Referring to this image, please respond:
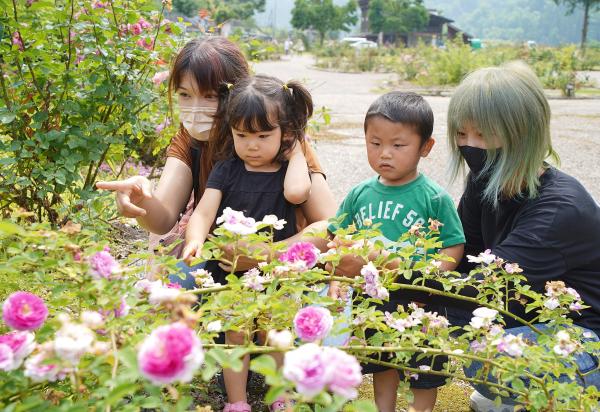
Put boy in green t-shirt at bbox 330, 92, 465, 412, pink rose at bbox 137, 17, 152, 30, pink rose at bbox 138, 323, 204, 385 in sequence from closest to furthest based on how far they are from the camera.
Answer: pink rose at bbox 138, 323, 204, 385 < boy in green t-shirt at bbox 330, 92, 465, 412 < pink rose at bbox 137, 17, 152, 30

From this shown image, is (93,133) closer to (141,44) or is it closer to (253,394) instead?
(141,44)

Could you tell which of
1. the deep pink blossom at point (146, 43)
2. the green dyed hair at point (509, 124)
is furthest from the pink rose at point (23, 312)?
the deep pink blossom at point (146, 43)

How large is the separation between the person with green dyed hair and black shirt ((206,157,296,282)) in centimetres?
59

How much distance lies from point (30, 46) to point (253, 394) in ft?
5.23

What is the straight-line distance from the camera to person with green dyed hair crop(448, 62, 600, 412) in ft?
6.54

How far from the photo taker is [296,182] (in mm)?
2184

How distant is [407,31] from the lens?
211 feet

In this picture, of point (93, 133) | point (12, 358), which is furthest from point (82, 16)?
point (12, 358)

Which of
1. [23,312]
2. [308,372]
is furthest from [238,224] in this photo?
[308,372]

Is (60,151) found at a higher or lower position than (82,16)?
lower

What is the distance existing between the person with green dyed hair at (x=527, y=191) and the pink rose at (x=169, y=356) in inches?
52.7

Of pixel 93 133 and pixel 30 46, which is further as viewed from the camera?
pixel 93 133

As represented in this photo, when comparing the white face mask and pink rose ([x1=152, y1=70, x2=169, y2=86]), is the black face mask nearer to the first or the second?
the white face mask

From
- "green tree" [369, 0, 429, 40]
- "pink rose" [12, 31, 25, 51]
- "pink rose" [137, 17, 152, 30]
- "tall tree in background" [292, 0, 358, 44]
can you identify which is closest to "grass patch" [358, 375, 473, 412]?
"pink rose" [12, 31, 25, 51]
